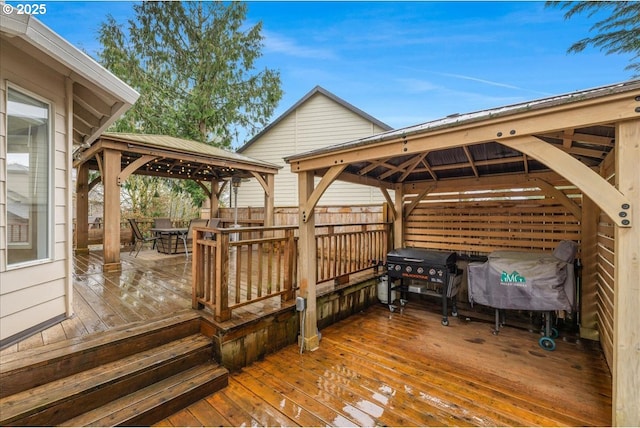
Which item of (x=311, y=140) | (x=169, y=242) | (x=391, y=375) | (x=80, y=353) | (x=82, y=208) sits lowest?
(x=391, y=375)

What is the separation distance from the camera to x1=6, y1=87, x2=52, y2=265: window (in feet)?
8.21

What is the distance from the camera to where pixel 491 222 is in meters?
4.77

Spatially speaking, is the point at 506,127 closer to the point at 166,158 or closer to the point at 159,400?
the point at 159,400

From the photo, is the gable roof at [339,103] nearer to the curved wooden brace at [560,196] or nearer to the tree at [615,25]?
the tree at [615,25]

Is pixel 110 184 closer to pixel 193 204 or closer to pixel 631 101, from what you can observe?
pixel 631 101

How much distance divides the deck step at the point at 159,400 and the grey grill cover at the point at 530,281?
11.0 feet

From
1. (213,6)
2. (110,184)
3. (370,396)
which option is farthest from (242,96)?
(370,396)

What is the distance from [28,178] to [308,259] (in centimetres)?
295

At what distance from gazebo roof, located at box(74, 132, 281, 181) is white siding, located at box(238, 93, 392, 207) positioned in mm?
2327

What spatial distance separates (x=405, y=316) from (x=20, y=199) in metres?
4.95

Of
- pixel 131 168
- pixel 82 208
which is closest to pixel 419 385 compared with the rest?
pixel 131 168

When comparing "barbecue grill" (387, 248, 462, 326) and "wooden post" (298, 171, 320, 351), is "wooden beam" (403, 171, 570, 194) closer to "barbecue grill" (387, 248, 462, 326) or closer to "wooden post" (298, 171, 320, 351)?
"barbecue grill" (387, 248, 462, 326)

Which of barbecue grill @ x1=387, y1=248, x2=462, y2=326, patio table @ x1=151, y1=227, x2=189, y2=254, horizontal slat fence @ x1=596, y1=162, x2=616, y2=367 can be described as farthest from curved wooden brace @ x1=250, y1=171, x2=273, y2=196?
horizontal slat fence @ x1=596, y1=162, x2=616, y2=367

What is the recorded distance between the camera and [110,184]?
487 centimetres
